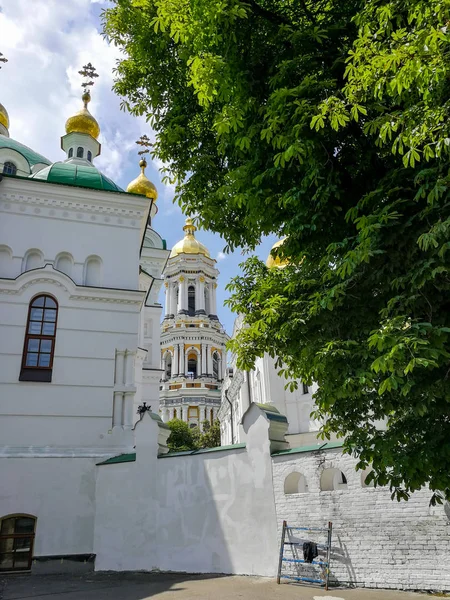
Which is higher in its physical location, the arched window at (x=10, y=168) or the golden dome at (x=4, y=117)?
the golden dome at (x=4, y=117)

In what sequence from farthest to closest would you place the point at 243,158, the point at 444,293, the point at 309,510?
the point at 309,510 < the point at 243,158 < the point at 444,293

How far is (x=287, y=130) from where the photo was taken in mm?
4980

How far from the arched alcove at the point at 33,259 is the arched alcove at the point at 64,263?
408 mm

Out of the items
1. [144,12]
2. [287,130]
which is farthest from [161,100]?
[287,130]

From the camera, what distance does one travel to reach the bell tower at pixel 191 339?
48312 mm

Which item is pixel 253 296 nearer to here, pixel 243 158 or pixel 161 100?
pixel 243 158

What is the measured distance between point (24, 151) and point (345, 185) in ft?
71.7

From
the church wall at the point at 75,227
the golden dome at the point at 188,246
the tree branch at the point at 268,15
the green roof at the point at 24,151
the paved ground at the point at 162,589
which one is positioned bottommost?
the paved ground at the point at 162,589

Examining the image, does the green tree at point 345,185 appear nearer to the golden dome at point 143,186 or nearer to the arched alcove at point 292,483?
the arched alcove at point 292,483

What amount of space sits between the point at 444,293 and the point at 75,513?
30.9ft

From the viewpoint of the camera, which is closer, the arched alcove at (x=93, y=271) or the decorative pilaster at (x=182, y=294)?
the arched alcove at (x=93, y=271)

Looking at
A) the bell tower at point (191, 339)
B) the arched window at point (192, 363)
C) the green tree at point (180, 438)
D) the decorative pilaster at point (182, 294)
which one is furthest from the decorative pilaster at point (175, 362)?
the green tree at point (180, 438)

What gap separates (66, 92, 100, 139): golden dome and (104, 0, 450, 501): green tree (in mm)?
14675

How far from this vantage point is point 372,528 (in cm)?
679
